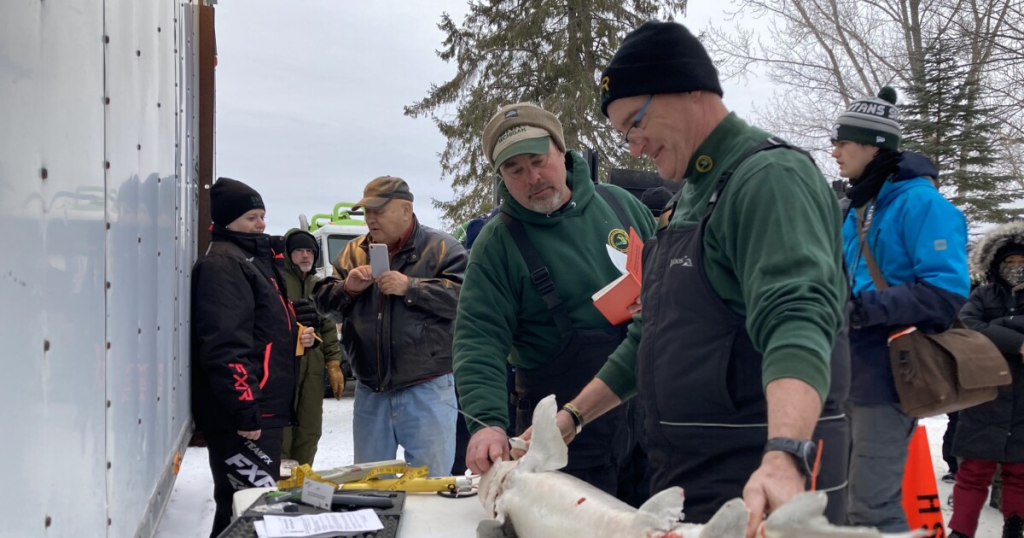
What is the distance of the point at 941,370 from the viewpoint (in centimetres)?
320

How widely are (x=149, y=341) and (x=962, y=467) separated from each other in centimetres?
435

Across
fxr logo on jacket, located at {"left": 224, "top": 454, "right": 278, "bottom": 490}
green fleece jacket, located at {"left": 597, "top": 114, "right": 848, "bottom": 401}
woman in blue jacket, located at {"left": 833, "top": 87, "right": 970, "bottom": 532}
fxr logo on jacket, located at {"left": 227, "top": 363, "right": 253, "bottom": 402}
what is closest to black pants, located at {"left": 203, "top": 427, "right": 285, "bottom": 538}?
fxr logo on jacket, located at {"left": 224, "top": 454, "right": 278, "bottom": 490}

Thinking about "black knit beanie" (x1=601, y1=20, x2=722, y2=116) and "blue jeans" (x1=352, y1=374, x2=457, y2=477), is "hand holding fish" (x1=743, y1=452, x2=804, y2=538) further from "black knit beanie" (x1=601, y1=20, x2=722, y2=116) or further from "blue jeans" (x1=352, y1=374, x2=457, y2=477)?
"blue jeans" (x1=352, y1=374, x2=457, y2=477)

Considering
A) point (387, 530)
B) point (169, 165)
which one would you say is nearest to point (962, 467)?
point (387, 530)

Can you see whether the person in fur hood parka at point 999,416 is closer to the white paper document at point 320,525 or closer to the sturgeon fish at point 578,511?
the sturgeon fish at point 578,511

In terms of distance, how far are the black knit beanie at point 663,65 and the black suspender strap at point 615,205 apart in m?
1.07

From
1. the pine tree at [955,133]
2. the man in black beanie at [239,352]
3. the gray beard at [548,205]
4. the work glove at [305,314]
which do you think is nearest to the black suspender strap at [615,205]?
the gray beard at [548,205]

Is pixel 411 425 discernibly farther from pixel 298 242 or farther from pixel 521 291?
pixel 298 242

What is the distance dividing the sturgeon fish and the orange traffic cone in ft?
8.97

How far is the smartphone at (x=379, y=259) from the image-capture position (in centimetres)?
413

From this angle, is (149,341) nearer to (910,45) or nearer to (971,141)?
(971,141)

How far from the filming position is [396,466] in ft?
8.87

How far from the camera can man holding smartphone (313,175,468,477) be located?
417cm

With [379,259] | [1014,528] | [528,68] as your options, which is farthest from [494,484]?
[528,68]
